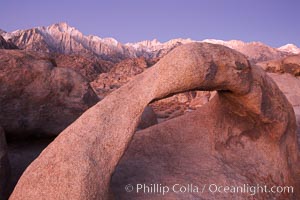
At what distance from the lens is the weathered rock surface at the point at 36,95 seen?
3363mm

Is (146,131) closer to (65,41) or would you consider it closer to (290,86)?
(290,86)

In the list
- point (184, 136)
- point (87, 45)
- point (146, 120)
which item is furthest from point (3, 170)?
point (87, 45)

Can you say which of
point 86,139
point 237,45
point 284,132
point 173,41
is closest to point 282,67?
point 284,132

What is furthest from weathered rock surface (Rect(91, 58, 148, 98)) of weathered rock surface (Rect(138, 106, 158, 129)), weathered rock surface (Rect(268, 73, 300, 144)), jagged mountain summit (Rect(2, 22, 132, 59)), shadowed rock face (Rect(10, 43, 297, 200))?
jagged mountain summit (Rect(2, 22, 132, 59))

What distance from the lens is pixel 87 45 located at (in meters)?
78.5

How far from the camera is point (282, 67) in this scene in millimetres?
8859

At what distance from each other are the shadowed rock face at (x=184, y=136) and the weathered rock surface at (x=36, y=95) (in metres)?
1.28

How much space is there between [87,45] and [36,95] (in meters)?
78.1

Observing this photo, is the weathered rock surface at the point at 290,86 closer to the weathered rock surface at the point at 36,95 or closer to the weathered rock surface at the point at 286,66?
the weathered rock surface at the point at 286,66

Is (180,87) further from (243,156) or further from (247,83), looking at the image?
(243,156)

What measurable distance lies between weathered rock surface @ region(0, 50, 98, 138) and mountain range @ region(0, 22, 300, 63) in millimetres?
53049

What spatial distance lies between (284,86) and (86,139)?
7.53 m

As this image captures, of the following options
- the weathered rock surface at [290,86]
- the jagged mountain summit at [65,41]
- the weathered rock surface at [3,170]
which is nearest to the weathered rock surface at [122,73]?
the weathered rock surface at [290,86]

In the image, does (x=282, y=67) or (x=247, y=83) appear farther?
(x=282, y=67)
